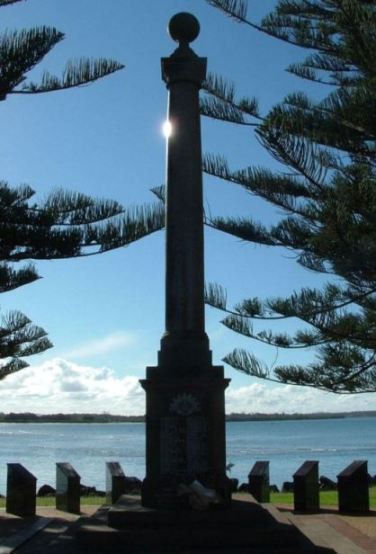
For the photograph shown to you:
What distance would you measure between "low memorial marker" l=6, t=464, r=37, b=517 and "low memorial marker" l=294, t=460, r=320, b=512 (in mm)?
3103

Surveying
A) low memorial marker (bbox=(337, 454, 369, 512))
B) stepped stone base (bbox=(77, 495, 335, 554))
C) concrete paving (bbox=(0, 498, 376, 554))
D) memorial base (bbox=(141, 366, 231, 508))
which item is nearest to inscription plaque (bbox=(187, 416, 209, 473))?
memorial base (bbox=(141, 366, 231, 508))

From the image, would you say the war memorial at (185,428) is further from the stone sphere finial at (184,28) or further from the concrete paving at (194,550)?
the concrete paving at (194,550)

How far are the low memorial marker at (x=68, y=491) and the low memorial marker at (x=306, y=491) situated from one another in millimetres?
2607

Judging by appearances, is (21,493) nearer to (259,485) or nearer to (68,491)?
(68,491)

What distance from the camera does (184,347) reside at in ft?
24.4

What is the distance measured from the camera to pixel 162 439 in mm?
7168

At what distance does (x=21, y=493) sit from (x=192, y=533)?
3686mm

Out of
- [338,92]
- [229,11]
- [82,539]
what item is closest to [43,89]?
[229,11]

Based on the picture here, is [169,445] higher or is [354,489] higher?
[169,445]

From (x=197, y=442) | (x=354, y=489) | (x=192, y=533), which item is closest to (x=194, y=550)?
(x=192, y=533)

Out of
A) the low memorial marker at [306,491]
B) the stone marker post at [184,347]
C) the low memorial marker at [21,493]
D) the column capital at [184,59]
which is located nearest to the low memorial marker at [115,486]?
the low memorial marker at [21,493]

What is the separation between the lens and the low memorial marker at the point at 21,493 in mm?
9328

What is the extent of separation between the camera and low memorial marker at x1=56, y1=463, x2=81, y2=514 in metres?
9.60

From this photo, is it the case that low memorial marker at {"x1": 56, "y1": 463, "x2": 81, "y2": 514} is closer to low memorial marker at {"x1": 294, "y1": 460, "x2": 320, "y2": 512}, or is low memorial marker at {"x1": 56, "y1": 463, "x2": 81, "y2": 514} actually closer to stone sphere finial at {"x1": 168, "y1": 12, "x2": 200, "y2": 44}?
low memorial marker at {"x1": 294, "y1": 460, "x2": 320, "y2": 512}
